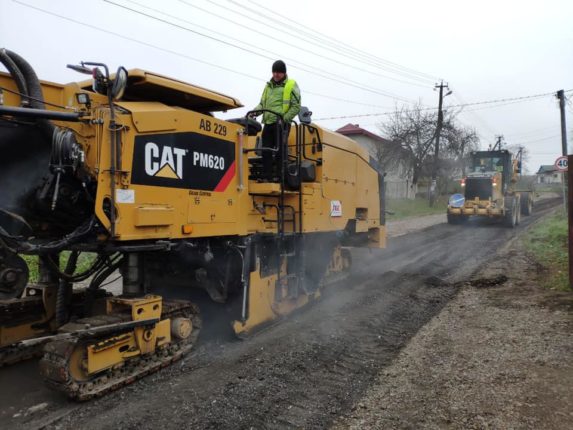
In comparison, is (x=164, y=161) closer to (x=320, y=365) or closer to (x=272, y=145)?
(x=272, y=145)

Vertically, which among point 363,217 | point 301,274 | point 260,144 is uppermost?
point 260,144

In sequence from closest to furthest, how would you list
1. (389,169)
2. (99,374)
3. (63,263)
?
(99,374), (63,263), (389,169)

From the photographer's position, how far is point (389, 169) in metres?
36.2

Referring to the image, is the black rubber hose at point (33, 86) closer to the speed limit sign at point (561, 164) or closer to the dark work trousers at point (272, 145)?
the dark work trousers at point (272, 145)

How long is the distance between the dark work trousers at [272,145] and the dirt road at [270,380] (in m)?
1.94

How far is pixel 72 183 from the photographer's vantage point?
3820 mm

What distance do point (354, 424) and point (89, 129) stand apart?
308 centimetres

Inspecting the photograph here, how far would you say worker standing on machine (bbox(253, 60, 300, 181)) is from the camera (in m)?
5.82

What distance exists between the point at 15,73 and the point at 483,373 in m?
4.68

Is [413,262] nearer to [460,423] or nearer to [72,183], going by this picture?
[460,423]

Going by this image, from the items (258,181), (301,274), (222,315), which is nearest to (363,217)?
(301,274)

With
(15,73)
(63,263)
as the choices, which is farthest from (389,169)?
(15,73)

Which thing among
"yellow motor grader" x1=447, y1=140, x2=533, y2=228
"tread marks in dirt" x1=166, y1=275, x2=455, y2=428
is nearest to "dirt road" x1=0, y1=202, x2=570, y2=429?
"tread marks in dirt" x1=166, y1=275, x2=455, y2=428

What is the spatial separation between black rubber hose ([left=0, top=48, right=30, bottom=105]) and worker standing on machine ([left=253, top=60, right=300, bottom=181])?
2.76 meters
